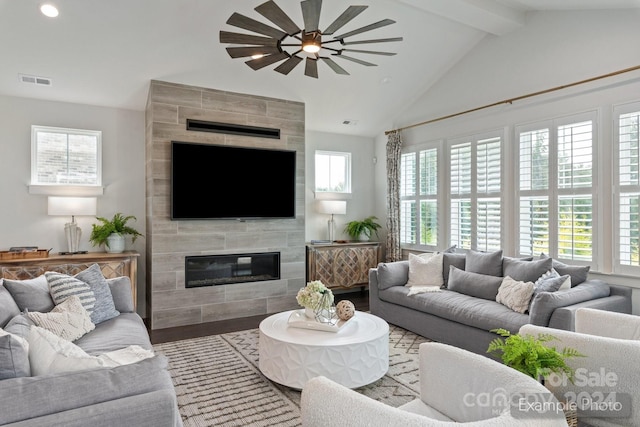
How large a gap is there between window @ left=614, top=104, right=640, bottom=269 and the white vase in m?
5.53

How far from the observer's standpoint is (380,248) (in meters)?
6.60

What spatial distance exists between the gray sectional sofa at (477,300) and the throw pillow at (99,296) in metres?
2.98

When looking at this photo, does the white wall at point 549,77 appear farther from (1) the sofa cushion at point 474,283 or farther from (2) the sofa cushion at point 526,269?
(1) the sofa cushion at point 474,283

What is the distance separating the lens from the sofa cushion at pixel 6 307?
2.54m

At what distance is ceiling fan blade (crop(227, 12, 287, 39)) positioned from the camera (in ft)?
8.79

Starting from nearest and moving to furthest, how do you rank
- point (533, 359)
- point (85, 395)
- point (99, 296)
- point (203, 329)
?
point (85, 395)
point (533, 359)
point (99, 296)
point (203, 329)

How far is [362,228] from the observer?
6742 mm

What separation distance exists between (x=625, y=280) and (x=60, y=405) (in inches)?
180

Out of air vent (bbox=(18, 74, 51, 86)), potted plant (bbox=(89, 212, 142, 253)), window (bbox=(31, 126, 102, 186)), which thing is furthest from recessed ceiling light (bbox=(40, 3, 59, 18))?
potted plant (bbox=(89, 212, 142, 253))

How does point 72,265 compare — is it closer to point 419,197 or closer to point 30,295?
point 30,295

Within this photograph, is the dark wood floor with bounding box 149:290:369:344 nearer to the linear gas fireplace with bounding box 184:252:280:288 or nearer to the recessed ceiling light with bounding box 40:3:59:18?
the linear gas fireplace with bounding box 184:252:280:288

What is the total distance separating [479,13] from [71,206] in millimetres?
5187

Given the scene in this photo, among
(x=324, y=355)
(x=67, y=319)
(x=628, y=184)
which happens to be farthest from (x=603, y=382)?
(x=67, y=319)

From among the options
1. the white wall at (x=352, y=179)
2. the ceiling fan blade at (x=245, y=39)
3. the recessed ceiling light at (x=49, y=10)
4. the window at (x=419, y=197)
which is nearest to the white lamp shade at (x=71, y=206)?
the recessed ceiling light at (x=49, y=10)
